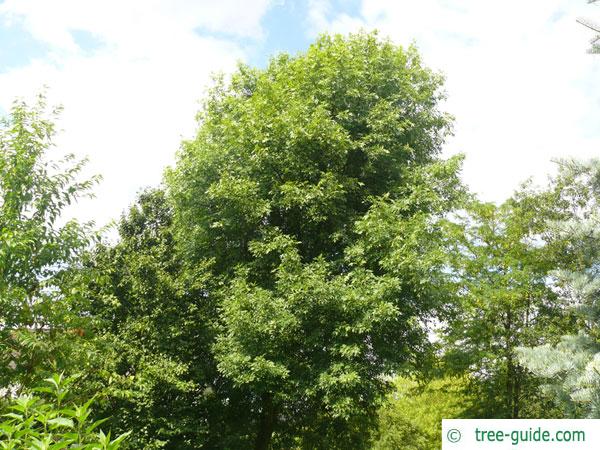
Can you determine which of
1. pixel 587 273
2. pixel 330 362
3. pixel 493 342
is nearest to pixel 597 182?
pixel 587 273

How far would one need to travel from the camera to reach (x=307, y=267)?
55.9 feet

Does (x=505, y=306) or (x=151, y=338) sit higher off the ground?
(x=505, y=306)

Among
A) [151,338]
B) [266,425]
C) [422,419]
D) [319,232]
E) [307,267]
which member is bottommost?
[266,425]

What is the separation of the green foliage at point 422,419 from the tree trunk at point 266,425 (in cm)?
609

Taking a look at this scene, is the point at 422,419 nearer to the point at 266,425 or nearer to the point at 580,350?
the point at 266,425

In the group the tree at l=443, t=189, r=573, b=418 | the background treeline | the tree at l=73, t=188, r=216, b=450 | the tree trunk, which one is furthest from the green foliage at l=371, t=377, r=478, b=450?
the tree at l=73, t=188, r=216, b=450

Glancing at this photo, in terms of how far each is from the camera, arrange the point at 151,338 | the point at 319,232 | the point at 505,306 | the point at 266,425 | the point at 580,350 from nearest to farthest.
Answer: the point at 580,350 → the point at 151,338 → the point at 266,425 → the point at 319,232 → the point at 505,306

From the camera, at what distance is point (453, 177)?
20.2 m

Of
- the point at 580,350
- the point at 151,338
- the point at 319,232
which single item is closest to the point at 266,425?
the point at 151,338

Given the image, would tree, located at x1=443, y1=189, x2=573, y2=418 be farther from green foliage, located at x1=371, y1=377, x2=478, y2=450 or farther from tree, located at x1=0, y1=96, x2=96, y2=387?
tree, located at x1=0, y1=96, x2=96, y2=387

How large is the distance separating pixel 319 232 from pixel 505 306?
794 cm

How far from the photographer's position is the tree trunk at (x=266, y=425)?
19156 mm

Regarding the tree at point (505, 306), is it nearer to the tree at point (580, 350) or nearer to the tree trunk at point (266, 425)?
the tree trunk at point (266, 425)

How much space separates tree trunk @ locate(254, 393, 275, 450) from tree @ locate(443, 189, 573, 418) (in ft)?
22.6
